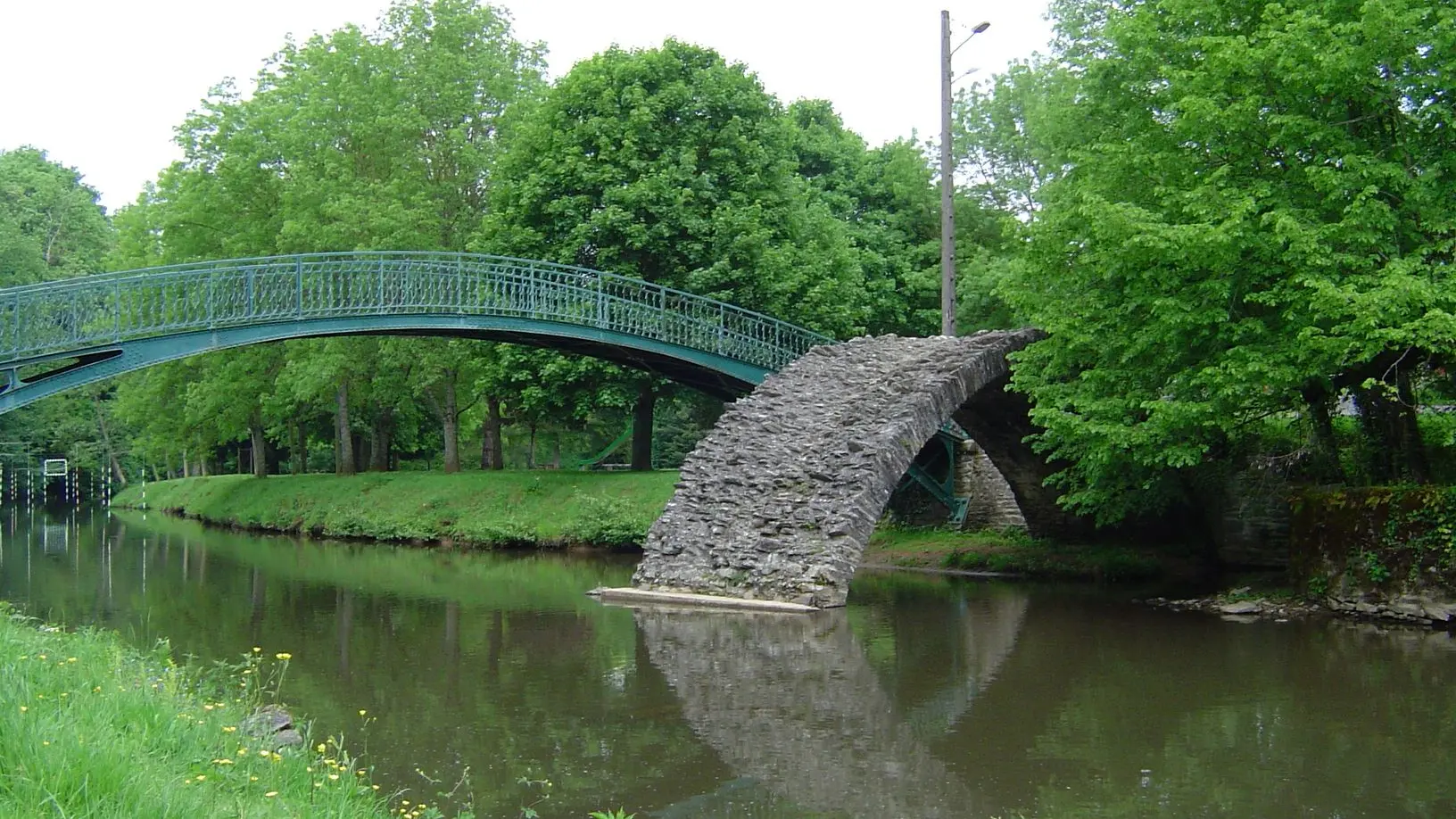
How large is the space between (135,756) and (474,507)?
22.6 meters

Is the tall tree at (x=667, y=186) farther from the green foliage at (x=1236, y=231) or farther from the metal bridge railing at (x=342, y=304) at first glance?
the green foliage at (x=1236, y=231)

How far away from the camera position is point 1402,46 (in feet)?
42.8

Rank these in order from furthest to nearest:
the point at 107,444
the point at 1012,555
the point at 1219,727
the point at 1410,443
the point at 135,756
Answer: the point at 107,444 < the point at 1012,555 < the point at 1410,443 < the point at 1219,727 < the point at 135,756

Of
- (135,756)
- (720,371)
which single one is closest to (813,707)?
(135,756)

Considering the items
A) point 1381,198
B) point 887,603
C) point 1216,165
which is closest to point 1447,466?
point 1381,198

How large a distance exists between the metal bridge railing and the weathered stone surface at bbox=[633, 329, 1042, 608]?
3.75 meters

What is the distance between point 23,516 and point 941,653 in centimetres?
4198

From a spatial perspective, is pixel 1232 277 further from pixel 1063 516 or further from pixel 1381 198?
pixel 1063 516

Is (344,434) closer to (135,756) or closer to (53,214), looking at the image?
(53,214)

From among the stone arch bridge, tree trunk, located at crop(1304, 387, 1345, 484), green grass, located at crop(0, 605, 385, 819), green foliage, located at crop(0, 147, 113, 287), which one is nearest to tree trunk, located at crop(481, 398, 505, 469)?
the stone arch bridge

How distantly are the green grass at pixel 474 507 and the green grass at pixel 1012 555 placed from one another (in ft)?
16.2

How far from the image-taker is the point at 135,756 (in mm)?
5090

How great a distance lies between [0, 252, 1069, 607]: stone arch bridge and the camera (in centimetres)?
1505

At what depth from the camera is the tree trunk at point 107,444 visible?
174 feet
